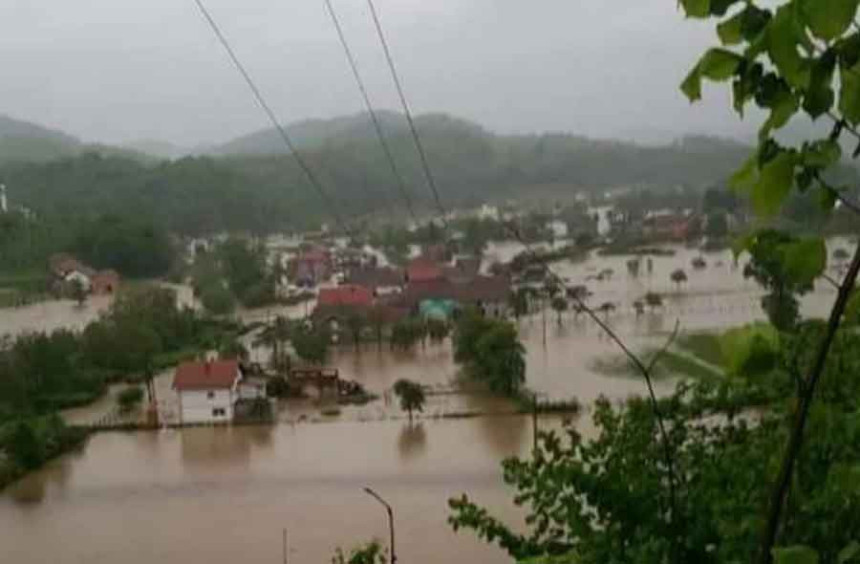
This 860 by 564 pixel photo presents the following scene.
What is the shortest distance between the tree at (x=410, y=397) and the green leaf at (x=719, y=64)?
600cm

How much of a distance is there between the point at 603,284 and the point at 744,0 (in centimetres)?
1122

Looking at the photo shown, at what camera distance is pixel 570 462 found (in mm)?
1346

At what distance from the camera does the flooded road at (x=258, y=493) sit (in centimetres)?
424

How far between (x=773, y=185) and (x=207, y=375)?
669 centimetres

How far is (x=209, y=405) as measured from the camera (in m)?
6.68

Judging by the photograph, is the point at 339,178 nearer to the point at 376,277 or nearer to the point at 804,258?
the point at 376,277

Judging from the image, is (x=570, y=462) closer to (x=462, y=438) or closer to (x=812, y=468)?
(x=812, y=468)

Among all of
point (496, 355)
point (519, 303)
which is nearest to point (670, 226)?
point (519, 303)

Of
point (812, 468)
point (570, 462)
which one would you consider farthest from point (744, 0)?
point (570, 462)

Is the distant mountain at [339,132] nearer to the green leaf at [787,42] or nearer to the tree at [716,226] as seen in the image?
the tree at [716,226]

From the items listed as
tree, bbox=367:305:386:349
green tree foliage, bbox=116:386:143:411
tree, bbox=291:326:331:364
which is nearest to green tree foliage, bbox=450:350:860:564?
green tree foliage, bbox=116:386:143:411

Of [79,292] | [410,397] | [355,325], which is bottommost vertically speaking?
[410,397]

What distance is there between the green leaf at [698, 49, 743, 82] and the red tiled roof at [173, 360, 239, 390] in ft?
21.6

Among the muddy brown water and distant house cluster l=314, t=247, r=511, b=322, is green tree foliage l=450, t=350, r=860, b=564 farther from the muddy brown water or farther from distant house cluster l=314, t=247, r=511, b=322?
distant house cluster l=314, t=247, r=511, b=322
